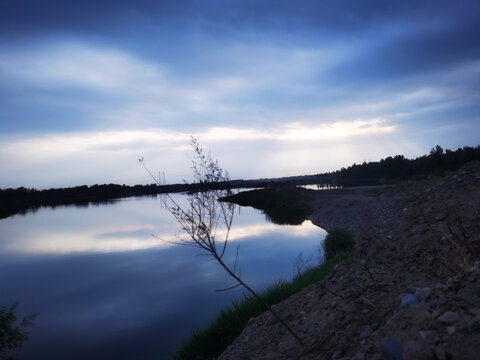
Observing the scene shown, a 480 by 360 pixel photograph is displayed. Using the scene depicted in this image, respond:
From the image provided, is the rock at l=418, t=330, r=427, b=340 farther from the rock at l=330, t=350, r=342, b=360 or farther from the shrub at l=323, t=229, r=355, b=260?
the shrub at l=323, t=229, r=355, b=260

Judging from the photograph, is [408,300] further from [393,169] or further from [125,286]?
[393,169]

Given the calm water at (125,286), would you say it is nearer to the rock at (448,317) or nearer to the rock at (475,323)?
the rock at (448,317)

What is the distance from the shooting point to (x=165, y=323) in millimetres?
10836

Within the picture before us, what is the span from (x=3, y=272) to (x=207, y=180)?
21262 millimetres

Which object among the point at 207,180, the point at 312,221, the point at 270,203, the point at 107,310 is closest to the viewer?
the point at 207,180

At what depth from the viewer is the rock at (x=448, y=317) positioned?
242cm

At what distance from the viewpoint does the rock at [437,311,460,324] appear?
2.42 meters

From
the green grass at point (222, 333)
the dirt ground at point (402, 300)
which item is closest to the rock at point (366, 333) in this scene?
the dirt ground at point (402, 300)

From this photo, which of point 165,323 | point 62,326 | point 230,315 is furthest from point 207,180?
point 62,326

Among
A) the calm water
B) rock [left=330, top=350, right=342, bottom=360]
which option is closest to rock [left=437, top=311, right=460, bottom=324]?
rock [left=330, top=350, right=342, bottom=360]

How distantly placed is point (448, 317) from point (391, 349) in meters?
0.47

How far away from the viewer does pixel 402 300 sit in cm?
330

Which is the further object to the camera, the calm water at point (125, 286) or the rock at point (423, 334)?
the calm water at point (125, 286)

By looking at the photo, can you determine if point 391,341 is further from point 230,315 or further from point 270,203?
point 270,203
